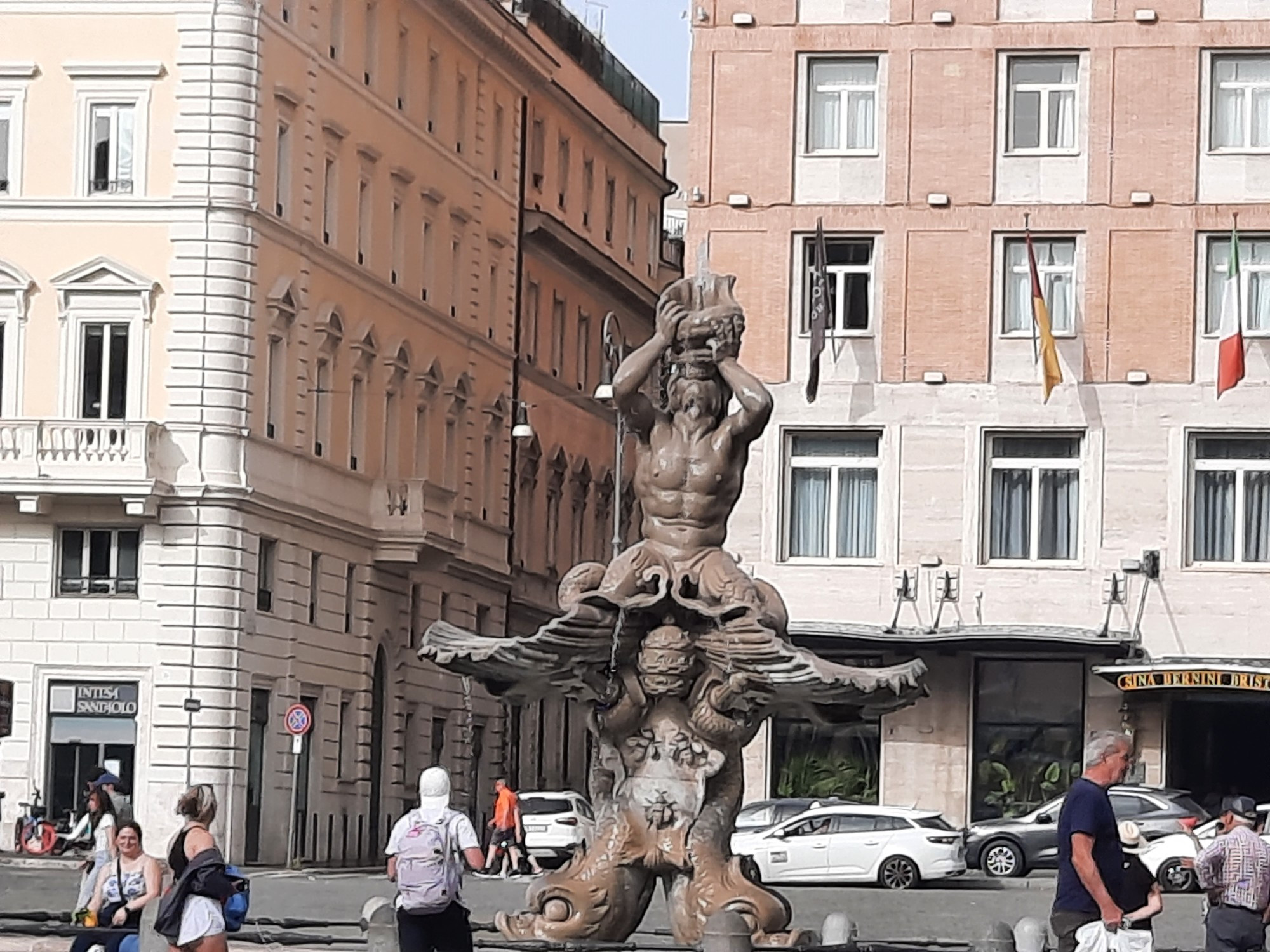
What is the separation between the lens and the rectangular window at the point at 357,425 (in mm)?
64188

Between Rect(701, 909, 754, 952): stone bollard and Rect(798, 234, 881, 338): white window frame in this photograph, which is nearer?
Rect(701, 909, 754, 952): stone bollard

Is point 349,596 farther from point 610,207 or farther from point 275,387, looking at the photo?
point 610,207

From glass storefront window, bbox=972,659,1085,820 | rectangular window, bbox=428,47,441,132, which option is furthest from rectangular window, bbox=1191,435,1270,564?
rectangular window, bbox=428,47,441,132

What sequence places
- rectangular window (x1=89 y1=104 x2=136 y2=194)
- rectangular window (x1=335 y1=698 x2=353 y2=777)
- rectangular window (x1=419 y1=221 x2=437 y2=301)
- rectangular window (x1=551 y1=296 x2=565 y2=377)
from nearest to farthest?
rectangular window (x1=89 y1=104 x2=136 y2=194) → rectangular window (x1=335 y1=698 x2=353 y2=777) → rectangular window (x1=419 y1=221 x2=437 y2=301) → rectangular window (x1=551 y1=296 x2=565 y2=377)

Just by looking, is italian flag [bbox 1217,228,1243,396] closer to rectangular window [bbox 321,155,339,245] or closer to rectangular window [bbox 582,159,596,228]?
Answer: rectangular window [bbox 321,155,339,245]

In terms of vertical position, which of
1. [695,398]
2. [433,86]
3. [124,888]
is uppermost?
[433,86]

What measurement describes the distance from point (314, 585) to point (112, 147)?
9341mm

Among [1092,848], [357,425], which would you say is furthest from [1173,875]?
[1092,848]

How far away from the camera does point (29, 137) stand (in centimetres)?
5728

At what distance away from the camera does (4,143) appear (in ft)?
189

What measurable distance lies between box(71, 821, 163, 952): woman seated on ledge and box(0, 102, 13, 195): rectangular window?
130 feet

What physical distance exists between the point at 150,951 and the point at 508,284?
→ 58.9m

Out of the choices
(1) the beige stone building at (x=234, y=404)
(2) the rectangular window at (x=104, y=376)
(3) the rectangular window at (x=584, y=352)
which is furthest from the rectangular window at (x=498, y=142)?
(2) the rectangular window at (x=104, y=376)

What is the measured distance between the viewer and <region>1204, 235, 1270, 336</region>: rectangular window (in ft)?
160
